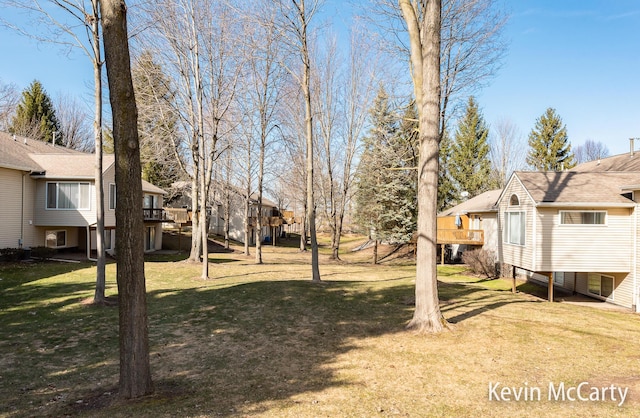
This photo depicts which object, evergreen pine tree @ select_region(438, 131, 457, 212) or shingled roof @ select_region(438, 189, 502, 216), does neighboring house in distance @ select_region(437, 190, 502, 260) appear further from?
evergreen pine tree @ select_region(438, 131, 457, 212)

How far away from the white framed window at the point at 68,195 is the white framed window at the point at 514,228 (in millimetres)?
22273

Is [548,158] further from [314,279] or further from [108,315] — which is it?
[108,315]

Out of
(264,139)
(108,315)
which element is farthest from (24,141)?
(108,315)

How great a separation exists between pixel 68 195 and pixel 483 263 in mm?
24230

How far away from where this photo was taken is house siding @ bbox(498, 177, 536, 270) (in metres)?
16.8

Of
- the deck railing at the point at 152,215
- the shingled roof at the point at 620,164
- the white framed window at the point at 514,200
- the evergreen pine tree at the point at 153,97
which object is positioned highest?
the evergreen pine tree at the point at 153,97

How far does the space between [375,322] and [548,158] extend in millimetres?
41982

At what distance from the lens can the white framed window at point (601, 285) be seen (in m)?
17.6

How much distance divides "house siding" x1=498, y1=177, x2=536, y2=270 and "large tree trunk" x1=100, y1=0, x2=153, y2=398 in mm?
16086

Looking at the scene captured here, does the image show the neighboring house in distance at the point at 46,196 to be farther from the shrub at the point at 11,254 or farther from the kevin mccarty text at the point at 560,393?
the kevin mccarty text at the point at 560,393

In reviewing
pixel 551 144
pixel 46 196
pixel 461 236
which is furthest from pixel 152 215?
pixel 551 144

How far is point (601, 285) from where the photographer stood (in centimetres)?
1822

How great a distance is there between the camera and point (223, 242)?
3781 cm

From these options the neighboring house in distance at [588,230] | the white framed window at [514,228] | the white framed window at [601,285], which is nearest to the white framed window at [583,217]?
the neighboring house in distance at [588,230]
